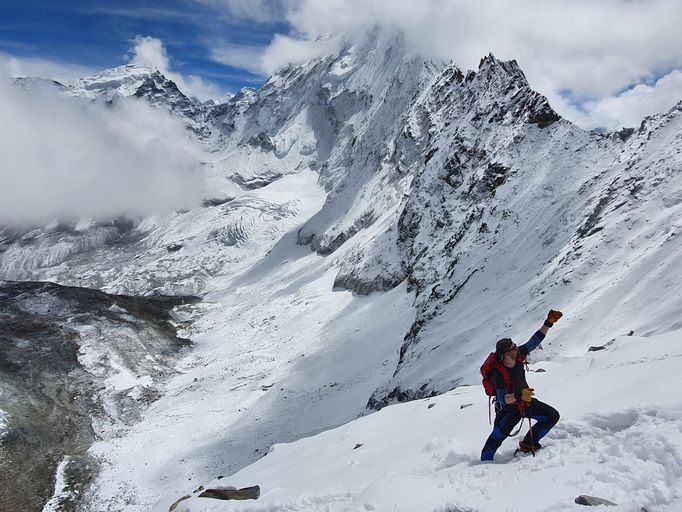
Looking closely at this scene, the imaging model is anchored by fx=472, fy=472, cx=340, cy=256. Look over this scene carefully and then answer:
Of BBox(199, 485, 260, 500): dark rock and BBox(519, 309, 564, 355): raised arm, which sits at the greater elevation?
BBox(519, 309, 564, 355): raised arm

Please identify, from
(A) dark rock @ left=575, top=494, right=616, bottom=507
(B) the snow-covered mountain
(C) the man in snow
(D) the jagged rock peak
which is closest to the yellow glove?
(C) the man in snow

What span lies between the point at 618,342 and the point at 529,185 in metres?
26.4

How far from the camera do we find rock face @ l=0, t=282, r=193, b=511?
33438 millimetres

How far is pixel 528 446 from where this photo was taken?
8664 millimetres

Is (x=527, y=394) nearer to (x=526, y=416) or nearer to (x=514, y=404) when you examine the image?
(x=514, y=404)

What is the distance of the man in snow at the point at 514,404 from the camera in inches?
A: 335

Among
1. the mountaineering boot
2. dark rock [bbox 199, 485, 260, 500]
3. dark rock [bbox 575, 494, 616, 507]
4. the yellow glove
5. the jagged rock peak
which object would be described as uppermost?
the jagged rock peak

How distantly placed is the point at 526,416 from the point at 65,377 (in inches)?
1927

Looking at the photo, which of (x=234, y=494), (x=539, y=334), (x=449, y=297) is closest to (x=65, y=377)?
(x=449, y=297)

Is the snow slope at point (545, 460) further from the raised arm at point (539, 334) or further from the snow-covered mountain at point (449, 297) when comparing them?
the raised arm at point (539, 334)

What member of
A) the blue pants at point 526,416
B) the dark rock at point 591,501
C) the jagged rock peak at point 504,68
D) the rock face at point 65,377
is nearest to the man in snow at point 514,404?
the blue pants at point 526,416

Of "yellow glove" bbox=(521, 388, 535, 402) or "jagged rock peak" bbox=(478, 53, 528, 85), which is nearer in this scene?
"yellow glove" bbox=(521, 388, 535, 402)

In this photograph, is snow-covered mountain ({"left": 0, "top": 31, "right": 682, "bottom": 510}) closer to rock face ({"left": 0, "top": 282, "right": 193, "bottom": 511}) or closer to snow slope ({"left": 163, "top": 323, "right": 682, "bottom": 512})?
snow slope ({"left": 163, "top": 323, "right": 682, "bottom": 512})

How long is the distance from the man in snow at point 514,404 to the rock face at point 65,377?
3275 cm
